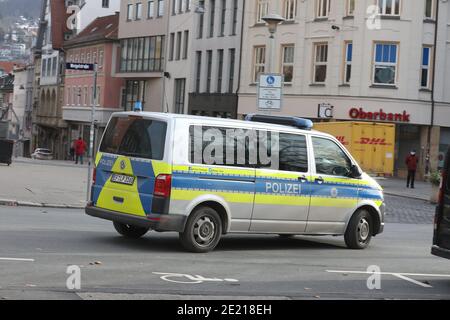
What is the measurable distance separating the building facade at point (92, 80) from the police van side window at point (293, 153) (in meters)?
60.0

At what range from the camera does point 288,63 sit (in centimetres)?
5516

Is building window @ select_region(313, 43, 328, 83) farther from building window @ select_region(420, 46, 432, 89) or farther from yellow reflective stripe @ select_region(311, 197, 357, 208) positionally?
yellow reflective stripe @ select_region(311, 197, 357, 208)

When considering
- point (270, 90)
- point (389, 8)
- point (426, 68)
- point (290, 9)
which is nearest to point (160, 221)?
point (270, 90)

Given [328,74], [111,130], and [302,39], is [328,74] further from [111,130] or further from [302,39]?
[111,130]

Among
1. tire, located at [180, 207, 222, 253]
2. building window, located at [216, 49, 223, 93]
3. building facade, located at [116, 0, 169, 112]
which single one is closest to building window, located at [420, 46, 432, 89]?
building window, located at [216, 49, 223, 93]

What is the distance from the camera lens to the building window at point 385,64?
5025 cm

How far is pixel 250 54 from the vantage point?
57.9m

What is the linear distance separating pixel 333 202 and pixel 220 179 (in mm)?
2364

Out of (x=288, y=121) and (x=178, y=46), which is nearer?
(x=288, y=121)

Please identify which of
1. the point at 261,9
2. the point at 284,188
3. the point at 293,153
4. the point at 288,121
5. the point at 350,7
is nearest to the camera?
the point at 284,188

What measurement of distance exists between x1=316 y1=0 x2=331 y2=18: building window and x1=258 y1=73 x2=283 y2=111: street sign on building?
94.1 ft

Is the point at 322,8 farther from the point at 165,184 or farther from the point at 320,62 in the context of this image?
the point at 165,184

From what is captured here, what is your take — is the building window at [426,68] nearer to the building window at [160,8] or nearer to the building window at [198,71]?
the building window at [198,71]

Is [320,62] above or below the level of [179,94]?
above
